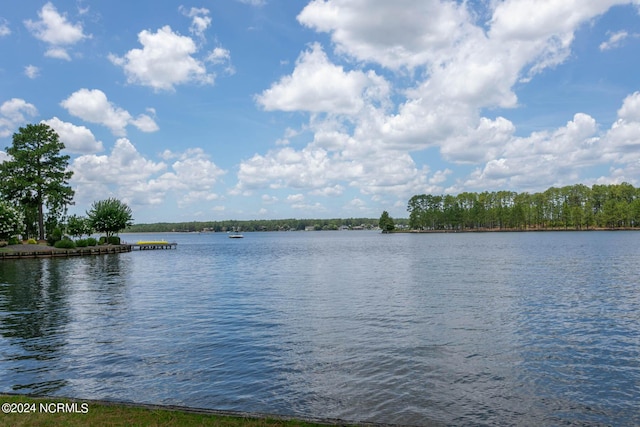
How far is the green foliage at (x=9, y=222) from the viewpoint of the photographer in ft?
259

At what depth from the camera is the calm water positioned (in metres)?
13.2

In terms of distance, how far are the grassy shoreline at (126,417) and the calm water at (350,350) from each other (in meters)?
3.07

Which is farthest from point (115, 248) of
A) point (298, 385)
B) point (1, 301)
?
point (298, 385)

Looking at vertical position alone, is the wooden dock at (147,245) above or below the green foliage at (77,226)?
below

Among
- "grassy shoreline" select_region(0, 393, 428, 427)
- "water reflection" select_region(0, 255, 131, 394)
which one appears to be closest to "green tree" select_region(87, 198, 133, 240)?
"water reflection" select_region(0, 255, 131, 394)

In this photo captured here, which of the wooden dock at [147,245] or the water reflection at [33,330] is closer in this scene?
the water reflection at [33,330]

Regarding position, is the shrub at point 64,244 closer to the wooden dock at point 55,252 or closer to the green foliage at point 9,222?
the wooden dock at point 55,252

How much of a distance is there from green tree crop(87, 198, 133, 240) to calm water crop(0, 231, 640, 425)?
7353 centimetres

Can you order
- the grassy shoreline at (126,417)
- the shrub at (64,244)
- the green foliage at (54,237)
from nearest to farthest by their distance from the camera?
the grassy shoreline at (126,417) < the shrub at (64,244) < the green foliage at (54,237)

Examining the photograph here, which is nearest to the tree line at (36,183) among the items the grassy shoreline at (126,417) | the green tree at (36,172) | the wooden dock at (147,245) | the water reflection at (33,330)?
the green tree at (36,172)

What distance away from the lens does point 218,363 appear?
674 inches

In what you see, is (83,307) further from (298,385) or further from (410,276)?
(410,276)

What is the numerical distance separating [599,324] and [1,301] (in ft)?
130

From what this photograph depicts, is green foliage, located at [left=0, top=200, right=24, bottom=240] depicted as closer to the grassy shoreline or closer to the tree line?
the tree line
